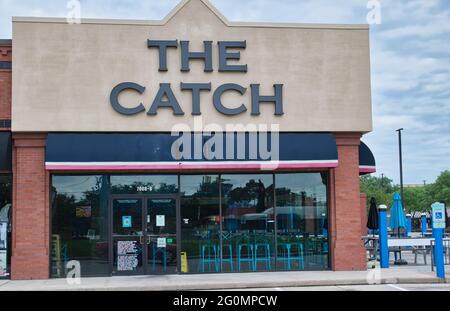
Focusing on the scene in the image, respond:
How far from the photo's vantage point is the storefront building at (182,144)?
16000 millimetres

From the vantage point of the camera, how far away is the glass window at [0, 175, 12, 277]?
1639 centimetres

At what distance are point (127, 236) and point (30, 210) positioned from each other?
2.67 m

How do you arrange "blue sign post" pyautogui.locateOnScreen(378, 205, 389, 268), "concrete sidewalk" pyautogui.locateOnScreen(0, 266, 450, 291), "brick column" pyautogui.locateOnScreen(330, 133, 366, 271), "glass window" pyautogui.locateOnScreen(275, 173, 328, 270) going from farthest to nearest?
"blue sign post" pyautogui.locateOnScreen(378, 205, 389, 268) → "glass window" pyautogui.locateOnScreen(275, 173, 328, 270) → "brick column" pyautogui.locateOnScreen(330, 133, 366, 271) → "concrete sidewalk" pyautogui.locateOnScreen(0, 266, 450, 291)

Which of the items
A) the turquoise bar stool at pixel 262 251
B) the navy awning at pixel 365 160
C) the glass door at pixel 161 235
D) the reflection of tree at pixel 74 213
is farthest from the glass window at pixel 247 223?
the reflection of tree at pixel 74 213

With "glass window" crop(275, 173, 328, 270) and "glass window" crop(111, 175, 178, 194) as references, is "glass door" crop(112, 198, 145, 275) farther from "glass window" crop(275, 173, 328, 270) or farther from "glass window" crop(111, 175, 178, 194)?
"glass window" crop(275, 173, 328, 270)

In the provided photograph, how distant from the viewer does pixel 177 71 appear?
1667 centimetres

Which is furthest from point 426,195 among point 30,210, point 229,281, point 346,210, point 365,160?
point 30,210

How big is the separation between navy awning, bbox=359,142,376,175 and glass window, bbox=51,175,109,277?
755cm

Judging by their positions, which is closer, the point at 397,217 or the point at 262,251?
the point at 262,251

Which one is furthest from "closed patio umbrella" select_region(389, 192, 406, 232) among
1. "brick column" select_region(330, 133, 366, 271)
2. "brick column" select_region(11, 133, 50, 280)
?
"brick column" select_region(11, 133, 50, 280)

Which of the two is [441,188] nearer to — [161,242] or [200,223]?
[200,223]
